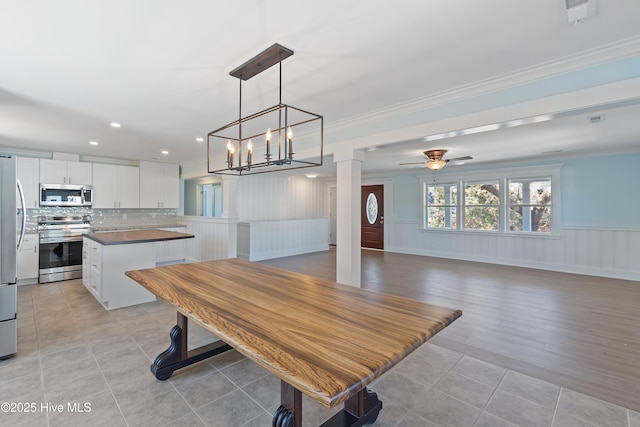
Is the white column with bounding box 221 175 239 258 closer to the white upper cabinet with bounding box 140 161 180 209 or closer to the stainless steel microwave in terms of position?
the white upper cabinet with bounding box 140 161 180 209

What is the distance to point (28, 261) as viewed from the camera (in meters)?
4.70

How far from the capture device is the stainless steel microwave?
16.9 feet

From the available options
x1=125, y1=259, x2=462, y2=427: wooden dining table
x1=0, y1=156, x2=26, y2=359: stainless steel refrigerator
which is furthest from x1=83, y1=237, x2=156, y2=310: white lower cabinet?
x1=125, y1=259, x2=462, y2=427: wooden dining table

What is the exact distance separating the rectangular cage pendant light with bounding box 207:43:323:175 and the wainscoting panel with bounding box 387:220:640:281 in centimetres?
470

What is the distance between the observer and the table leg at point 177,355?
2.19 m

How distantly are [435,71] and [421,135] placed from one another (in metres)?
0.69

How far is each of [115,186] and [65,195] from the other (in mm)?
823

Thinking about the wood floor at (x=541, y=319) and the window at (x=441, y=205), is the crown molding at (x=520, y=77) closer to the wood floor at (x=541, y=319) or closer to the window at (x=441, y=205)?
the wood floor at (x=541, y=319)

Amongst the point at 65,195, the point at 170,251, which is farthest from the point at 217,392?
the point at 65,195

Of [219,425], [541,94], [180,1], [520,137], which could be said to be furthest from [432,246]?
[180,1]

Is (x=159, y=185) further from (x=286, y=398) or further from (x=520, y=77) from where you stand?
(x=520, y=77)

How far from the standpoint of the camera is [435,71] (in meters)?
2.33

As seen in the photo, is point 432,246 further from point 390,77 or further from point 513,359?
point 390,77

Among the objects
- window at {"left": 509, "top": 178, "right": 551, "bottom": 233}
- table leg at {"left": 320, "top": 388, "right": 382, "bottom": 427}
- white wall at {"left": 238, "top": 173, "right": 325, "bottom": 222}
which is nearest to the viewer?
table leg at {"left": 320, "top": 388, "right": 382, "bottom": 427}
